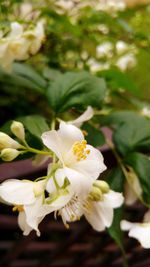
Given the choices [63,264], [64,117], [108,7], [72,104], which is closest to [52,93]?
[72,104]

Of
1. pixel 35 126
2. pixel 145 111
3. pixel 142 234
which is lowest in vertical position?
pixel 145 111

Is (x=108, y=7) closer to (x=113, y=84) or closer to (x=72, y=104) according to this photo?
(x=113, y=84)

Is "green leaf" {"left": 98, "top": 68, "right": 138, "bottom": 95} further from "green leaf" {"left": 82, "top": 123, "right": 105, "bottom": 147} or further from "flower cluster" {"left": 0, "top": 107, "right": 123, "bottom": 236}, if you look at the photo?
"flower cluster" {"left": 0, "top": 107, "right": 123, "bottom": 236}

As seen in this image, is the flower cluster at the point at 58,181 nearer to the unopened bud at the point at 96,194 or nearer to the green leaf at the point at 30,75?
the unopened bud at the point at 96,194

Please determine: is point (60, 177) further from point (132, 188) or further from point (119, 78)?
point (119, 78)

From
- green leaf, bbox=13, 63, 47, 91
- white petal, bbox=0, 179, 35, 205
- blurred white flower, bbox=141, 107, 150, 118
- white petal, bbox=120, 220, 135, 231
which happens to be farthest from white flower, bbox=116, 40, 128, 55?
white petal, bbox=0, 179, 35, 205

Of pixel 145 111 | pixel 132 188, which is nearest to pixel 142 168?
pixel 132 188
